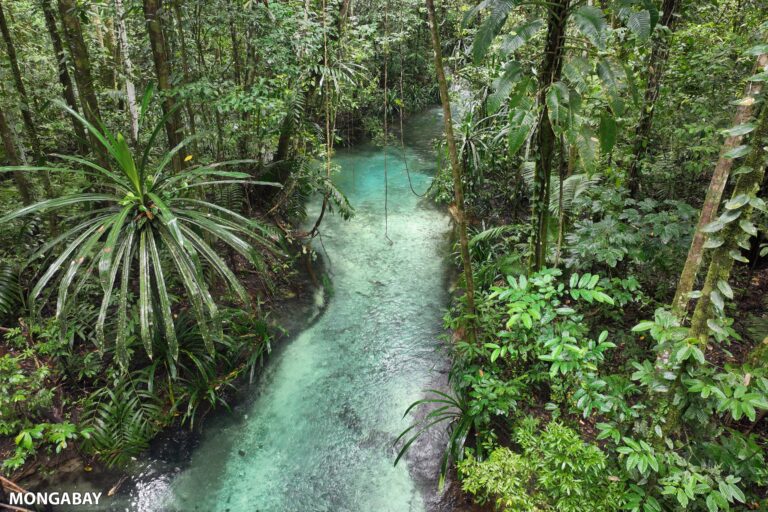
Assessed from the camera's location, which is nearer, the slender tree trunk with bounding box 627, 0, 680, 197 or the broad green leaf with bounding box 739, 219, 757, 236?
the broad green leaf with bounding box 739, 219, 757, 236

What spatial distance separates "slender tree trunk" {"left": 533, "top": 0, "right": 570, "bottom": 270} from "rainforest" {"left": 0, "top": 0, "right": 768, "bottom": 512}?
18 mm

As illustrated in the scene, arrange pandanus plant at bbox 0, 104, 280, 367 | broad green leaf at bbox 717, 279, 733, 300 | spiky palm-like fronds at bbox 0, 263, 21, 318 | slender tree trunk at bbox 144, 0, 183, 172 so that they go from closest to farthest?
1. broad green leaf at bbox 717, 279, 733, 300
2. pandanus plant at bbox 0, 104, 280, 367
3. slender tree trunk at bbox 144, 0, 183, 172
4. spiky palm-like fronds at bbox 0, 263, 21, 318

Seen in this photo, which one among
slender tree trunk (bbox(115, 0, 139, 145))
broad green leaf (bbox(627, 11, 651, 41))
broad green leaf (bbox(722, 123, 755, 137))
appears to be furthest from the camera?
slender tree trunk (bbox(115, 0, 139, 145))

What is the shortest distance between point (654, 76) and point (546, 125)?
5.72 ft

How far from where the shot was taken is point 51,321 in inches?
137

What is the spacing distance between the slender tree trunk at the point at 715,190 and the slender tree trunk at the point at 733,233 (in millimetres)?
97

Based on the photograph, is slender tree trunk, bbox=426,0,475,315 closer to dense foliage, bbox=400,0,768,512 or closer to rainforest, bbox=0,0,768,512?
rainforest, bbox=0,0,768,512

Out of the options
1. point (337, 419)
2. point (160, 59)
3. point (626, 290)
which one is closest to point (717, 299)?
point (626, 290)

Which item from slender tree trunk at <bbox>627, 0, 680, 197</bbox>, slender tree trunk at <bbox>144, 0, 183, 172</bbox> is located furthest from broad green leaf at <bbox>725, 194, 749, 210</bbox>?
slender tree trunk at <bbox>144, 0, 183, 172</bbox>

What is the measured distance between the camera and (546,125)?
279cm

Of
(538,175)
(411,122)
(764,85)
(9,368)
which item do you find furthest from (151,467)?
(411,122)

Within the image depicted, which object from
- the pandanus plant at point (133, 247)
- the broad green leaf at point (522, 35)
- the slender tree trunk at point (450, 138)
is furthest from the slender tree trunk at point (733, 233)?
the pandanus plant at point (133, 247)

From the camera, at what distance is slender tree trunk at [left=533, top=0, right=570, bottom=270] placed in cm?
252

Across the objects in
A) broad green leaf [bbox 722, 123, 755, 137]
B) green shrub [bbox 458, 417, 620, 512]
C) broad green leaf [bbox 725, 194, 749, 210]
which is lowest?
green shrub [bbox 458, 417, 620, 512]
